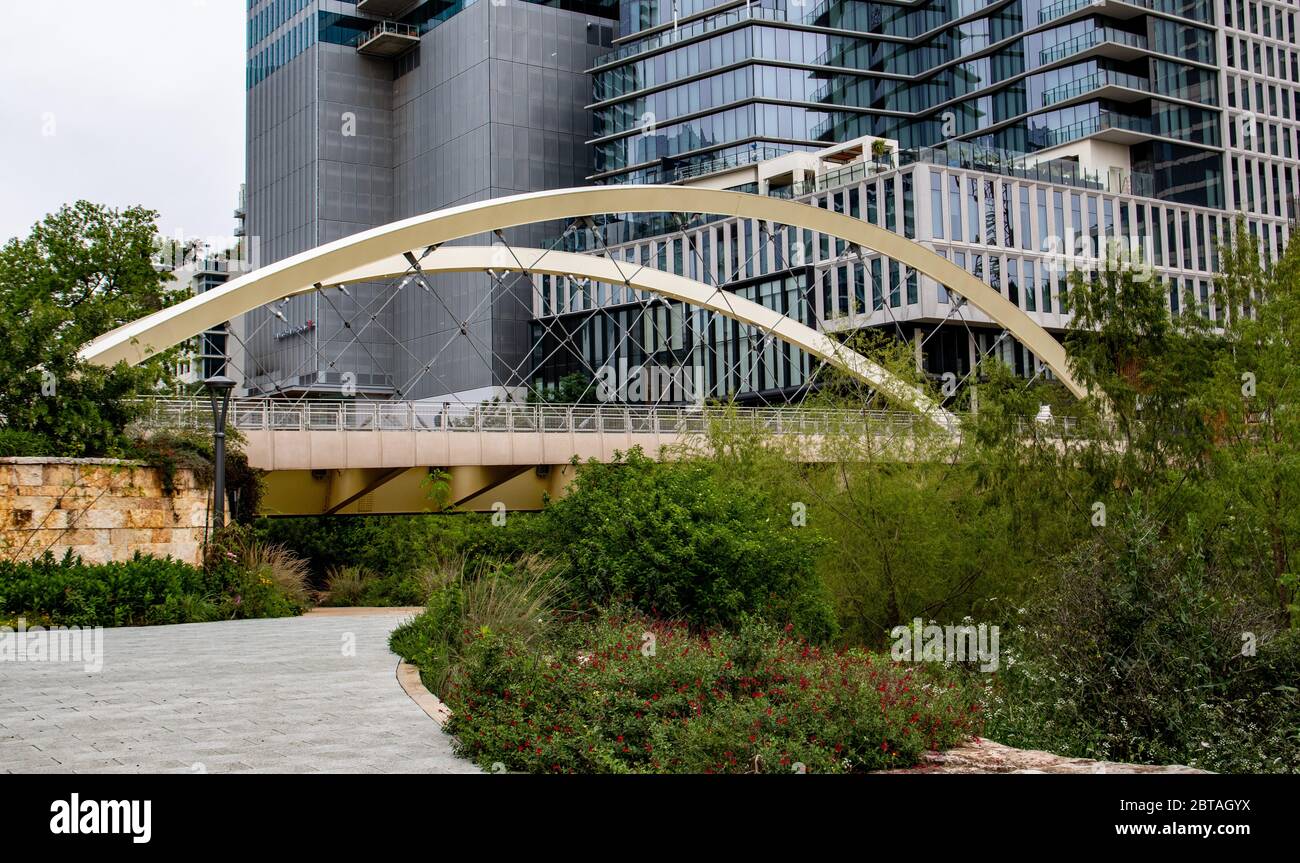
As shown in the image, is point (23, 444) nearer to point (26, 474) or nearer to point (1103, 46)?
point (26, 474)

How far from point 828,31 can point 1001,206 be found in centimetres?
2082

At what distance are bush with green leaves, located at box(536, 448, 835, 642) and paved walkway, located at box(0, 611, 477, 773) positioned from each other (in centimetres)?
257

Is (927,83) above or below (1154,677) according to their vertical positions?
above

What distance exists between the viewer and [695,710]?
29.0ft

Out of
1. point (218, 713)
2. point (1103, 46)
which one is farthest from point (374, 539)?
point (1103, 46)

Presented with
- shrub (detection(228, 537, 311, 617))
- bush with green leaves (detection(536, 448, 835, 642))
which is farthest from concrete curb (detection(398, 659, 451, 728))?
shrub (detection(228, 537, 311, 617))

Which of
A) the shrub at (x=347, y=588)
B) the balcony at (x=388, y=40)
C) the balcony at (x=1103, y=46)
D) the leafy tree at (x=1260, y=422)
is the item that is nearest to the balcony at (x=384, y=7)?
the balcony at (x=388, y=40)

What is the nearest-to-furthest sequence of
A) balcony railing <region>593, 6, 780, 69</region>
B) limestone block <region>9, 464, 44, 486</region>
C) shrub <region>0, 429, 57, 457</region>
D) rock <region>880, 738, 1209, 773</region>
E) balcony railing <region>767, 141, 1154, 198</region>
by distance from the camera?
1. rock <region>880, 738, 1209, 773</region>
2. limestone block <region>9, 464, 44, 486</region>
3. shrub <region>0, 429, 57, 457</region>
4. balcony railing <region>767, 141, 1154, 198</region>
5. balcony railing <region>593, 6, 780, 69</region>

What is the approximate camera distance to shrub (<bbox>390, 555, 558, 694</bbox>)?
37.9ft

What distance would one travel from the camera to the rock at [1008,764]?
7.76 meters

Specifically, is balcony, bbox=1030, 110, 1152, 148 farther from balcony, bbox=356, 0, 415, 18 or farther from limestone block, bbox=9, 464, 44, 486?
limestone block, bbox=9, 464, 44, 486

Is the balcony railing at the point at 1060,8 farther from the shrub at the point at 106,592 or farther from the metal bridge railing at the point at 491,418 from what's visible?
the shrub at the point at 106,592

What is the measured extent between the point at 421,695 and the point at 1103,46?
70.2 meters

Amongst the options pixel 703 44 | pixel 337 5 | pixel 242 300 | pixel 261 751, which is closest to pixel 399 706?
pixel 261 751
